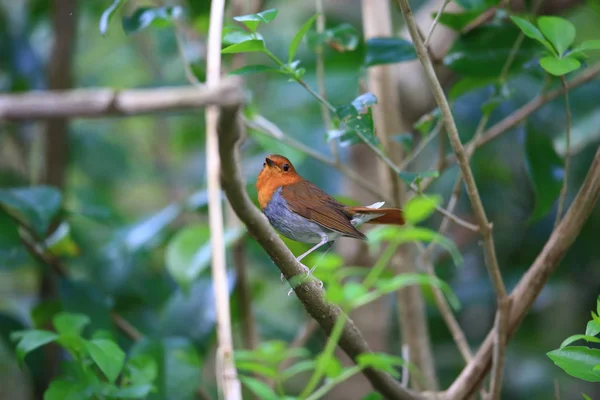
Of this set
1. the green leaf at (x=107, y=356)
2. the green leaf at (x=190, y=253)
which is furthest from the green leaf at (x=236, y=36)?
the green leaf at (x=190, y=253)

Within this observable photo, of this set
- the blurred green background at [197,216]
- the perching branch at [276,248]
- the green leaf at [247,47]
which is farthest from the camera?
the blurred green background at [197,216]

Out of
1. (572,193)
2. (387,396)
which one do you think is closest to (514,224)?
(572,193)

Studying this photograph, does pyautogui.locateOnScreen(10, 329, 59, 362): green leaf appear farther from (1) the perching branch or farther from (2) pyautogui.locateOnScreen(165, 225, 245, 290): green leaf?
(2) pyautogui.locateOnScreen(165, 225, 245, 290): green leaf

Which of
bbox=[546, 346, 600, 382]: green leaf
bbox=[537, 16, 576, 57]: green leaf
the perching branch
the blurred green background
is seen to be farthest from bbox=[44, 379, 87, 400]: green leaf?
bbox=[537, 16, 576, 57]: green leaf

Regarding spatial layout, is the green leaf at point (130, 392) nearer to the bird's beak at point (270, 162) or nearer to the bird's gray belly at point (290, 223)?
the bird's gray belly at point (290, 223)

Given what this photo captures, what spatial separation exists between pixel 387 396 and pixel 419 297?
685 mm

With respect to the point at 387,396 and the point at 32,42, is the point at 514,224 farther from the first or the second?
the point at 32,42

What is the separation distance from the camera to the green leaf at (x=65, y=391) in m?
1.47

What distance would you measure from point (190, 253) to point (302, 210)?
0.65 meters

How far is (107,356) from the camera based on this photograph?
144cm

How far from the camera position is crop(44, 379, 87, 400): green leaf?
1473 mm

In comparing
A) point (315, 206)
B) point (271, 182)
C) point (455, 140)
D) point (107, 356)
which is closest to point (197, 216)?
point (271, 182)

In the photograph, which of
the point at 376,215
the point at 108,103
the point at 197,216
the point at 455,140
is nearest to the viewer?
the point at 108,103

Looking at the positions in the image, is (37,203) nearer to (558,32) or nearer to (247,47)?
(247,47)
